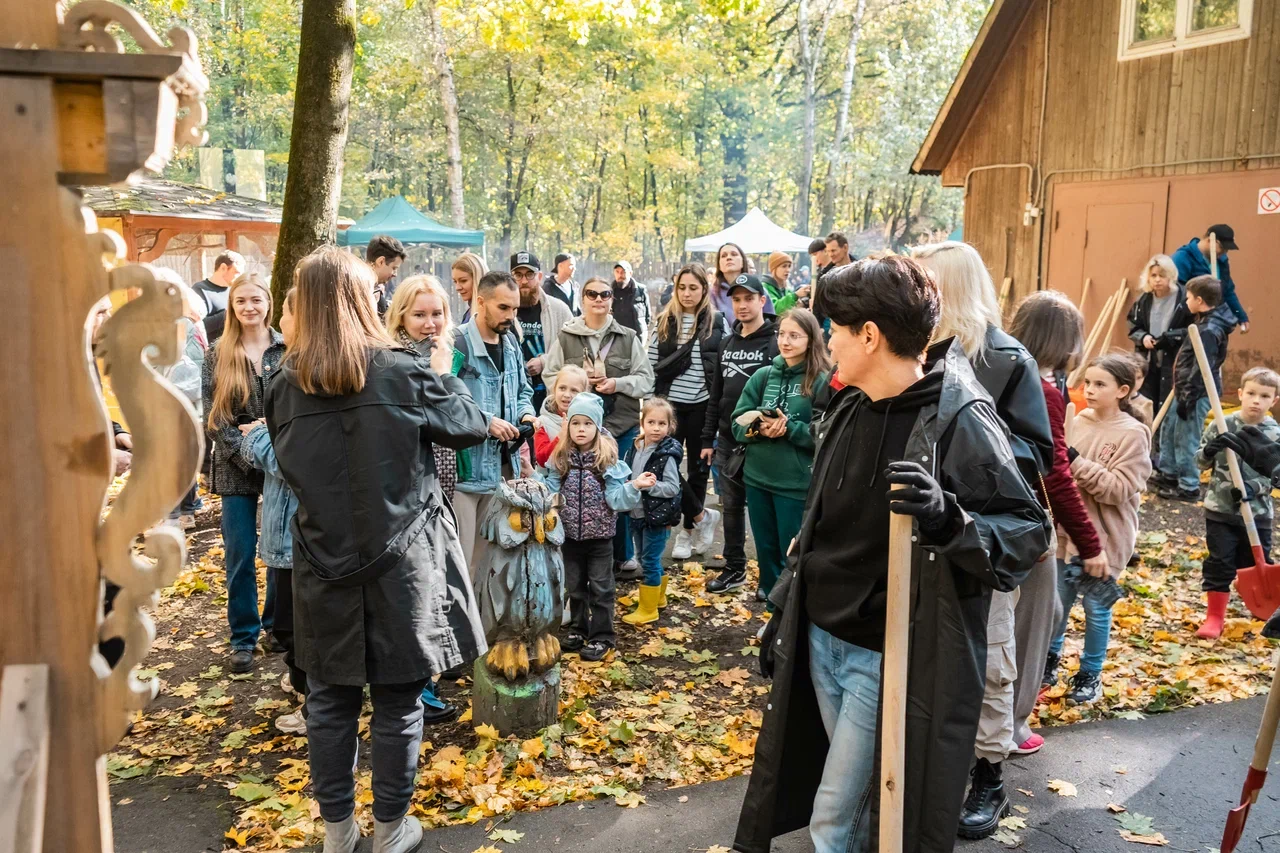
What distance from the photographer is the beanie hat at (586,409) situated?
569 centimetres

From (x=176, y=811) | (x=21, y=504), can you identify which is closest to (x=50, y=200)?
(x=21, y=504)

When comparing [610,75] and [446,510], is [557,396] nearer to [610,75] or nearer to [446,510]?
[446,510]

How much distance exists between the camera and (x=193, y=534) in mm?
8477

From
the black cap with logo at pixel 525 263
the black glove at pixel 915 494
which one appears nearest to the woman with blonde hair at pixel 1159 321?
the black cap with logo at pixel 525 263

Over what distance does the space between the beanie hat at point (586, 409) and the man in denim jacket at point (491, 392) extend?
21cm

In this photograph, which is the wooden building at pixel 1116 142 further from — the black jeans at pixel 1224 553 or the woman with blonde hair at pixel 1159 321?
the black jeans at pixel 1224 553

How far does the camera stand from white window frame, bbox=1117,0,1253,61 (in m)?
12.0

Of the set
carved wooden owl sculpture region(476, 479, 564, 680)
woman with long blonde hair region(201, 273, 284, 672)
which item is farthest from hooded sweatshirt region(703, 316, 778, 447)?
woman with long blonde hair region(201, 273, 284, 672)

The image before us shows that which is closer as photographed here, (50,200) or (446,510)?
(50,200)

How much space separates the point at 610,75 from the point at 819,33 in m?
9.20

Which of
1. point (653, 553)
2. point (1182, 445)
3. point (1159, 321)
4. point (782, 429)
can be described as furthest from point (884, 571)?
point (1159, 321)

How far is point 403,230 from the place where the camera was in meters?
22.0

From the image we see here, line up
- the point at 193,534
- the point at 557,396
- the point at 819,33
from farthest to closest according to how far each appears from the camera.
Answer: the point at 819,33
the point at 193,534
the point at 557,396

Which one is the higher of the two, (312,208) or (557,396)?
(312,208)
